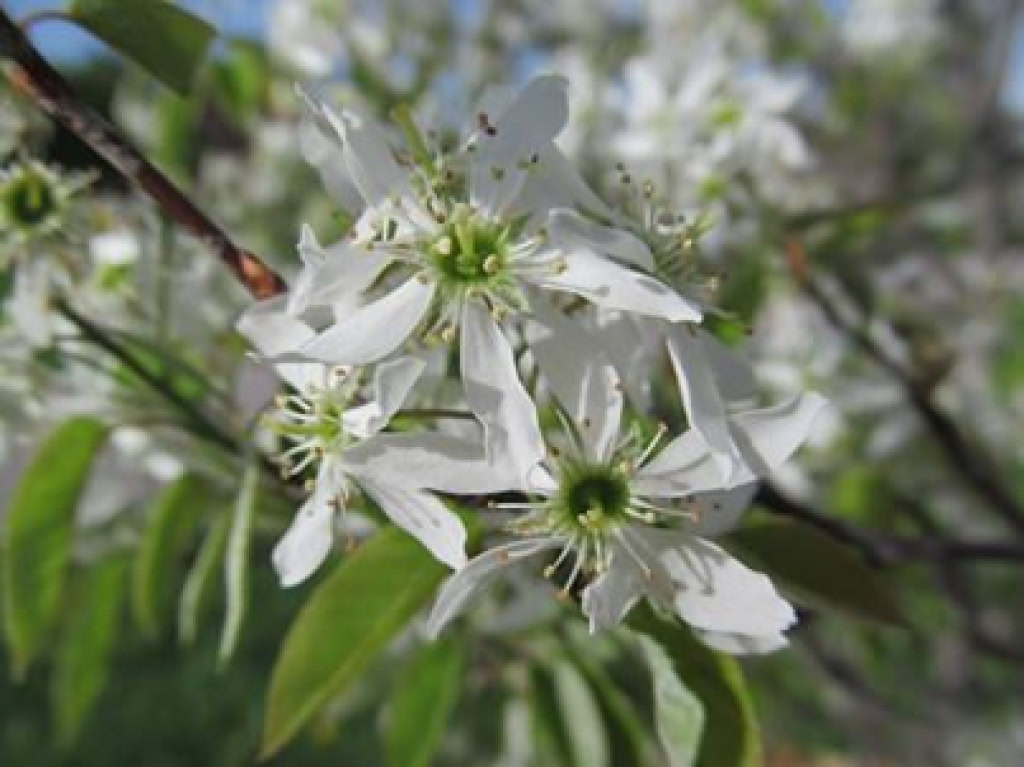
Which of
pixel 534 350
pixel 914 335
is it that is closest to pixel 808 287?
pixel 914 335

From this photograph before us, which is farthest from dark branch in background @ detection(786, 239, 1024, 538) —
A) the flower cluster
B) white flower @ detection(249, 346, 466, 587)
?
white flower @ detection(249, 346, 466, 587)

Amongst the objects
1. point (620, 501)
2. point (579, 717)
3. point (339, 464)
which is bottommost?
point (579, 717)

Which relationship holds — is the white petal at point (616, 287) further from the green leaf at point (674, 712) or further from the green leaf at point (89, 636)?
the green leaf at point (89, 636)

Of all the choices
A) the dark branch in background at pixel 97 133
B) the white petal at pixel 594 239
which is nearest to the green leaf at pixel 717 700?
the white petal at pixel 594 239

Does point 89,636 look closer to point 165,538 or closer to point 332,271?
point 165,538

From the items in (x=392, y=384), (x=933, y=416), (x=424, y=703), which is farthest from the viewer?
(x=933, y=416)

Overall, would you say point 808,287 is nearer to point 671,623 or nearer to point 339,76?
point 671,623

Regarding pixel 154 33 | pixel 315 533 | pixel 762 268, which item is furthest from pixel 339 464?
pixel 762 268

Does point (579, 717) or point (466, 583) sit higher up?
point (466, 583)
